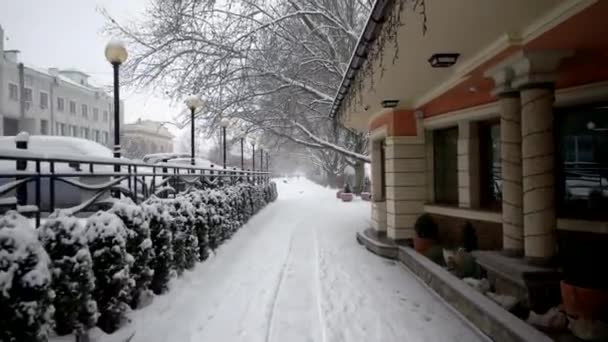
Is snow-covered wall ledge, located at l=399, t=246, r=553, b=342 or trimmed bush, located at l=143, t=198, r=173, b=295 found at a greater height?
trimmed bush, located at l=143, t=198, r=173, b=295

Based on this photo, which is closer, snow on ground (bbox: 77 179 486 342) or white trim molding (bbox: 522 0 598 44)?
white trim molding (bbox: 522 0 598 44)

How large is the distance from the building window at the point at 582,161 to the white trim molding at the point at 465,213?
80 centimetres

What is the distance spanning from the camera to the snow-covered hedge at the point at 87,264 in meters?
2.14

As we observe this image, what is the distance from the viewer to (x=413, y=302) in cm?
470

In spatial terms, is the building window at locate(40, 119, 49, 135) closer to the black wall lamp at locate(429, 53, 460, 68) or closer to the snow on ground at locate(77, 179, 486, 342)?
the snow on ground at locate(77, 179, 486, 342)

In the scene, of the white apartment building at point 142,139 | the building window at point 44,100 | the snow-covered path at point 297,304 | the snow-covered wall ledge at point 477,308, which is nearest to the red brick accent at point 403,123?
the snow-covered path at point 297,304

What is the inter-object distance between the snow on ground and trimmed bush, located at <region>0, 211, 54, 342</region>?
1.05 metres

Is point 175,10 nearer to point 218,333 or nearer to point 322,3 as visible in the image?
point 322,3

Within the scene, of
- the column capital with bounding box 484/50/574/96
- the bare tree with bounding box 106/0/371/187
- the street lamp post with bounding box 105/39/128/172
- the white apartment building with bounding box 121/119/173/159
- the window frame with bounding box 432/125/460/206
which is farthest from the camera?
the white apartment building with bounding box 121/119/173/159

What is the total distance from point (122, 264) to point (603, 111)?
544 cm

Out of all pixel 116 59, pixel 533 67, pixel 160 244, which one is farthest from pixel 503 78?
pixel 116 59

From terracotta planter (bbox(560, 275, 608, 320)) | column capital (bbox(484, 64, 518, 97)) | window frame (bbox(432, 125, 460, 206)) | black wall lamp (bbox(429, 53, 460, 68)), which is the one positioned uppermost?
black wall lamp (bbox(429, 53, 460, 68))

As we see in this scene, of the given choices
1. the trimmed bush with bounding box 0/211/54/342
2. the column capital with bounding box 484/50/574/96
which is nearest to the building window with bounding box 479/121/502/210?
the column capital with bounding box 484/50/574/96

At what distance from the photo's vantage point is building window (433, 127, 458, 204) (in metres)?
6.97
